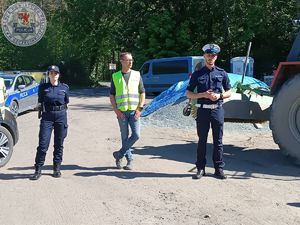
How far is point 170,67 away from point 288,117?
20.0 meters

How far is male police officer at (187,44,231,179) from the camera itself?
6.86 metres

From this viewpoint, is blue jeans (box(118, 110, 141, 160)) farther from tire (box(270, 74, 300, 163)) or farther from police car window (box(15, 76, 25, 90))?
police car window (box(15, 76, 25, 90))

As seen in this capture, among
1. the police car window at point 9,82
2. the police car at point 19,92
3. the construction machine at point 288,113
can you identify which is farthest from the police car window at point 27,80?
the construction machine at point 288,113

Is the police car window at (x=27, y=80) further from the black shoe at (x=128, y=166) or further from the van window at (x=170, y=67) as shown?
the van window at (x=170, y=67)

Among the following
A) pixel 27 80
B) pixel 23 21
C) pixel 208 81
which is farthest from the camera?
pixel 23 21

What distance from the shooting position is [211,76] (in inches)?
272

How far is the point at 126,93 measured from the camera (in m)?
7.52

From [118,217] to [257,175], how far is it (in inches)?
107

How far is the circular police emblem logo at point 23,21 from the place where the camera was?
112ft

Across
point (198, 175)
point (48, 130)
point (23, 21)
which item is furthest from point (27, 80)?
point (23, 21)

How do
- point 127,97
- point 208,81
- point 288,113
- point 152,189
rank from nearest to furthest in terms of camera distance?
point 152,189 < point 208,81 < point 127,97 < point 288,113

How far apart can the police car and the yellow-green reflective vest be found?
883 centimetres

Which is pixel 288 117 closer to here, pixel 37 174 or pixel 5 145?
pixel 37 174

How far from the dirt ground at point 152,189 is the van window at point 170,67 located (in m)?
17.1
